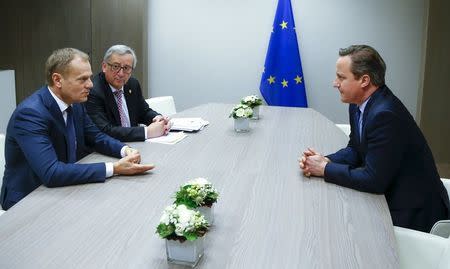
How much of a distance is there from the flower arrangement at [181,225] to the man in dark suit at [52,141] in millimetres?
845

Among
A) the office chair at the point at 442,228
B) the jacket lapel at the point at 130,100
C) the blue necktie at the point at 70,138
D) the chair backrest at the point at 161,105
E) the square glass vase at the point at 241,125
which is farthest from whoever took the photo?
the chair backrest at the point at 161,105

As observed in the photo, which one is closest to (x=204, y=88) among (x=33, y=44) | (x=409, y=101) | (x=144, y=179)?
(x=33, y=44)

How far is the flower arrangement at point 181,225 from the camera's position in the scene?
1.41 meters

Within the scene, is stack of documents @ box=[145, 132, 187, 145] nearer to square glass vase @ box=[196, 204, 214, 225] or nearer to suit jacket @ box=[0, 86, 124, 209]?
suit jacket @ box=[0, 86, 124, 209]

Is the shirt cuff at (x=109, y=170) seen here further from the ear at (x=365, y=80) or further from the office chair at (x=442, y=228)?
the office chair at (x=442, y=228)

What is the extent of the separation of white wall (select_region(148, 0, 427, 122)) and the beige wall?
1.43ft

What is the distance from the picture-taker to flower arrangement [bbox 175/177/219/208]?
1.58m

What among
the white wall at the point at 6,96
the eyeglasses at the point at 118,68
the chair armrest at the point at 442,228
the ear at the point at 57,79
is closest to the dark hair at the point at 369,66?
the chair armrest at the point at 442,228

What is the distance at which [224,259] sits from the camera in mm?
1511

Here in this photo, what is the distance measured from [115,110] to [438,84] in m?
3.55

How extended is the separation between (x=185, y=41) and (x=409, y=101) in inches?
112

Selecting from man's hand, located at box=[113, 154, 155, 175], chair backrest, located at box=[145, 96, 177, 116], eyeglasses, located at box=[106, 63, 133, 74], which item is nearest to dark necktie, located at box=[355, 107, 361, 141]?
man's hand, located at box=[113, 154, 155, 175]

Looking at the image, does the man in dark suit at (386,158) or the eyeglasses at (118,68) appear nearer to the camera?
the man in dark suit at (386,158)

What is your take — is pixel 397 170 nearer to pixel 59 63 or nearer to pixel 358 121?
pixel 358 121
